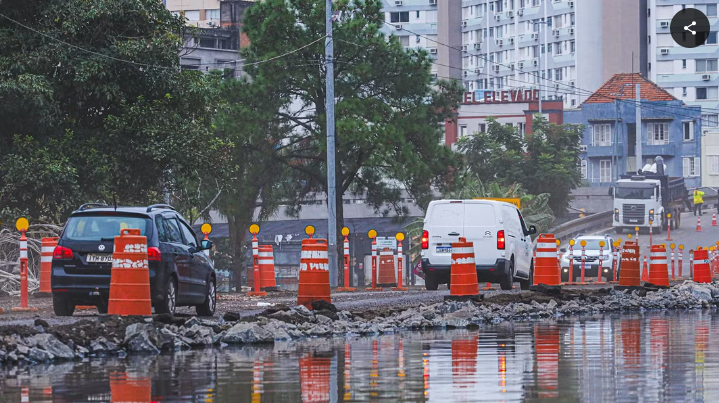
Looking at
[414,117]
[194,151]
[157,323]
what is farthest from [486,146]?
[157,323]

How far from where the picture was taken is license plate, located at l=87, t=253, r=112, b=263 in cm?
1861

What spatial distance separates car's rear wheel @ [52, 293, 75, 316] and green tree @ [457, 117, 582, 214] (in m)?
80.8

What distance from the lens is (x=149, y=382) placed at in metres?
10.6

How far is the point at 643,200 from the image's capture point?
→ 9650 cm

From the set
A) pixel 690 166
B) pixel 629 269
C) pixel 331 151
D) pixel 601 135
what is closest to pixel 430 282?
pixel 629 269

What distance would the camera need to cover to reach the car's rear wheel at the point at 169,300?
18547 mm

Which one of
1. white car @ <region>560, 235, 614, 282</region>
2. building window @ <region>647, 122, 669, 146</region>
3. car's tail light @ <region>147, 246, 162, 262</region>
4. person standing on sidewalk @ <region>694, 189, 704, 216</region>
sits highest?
building window @ <region>647, 122, 669, 146</region>

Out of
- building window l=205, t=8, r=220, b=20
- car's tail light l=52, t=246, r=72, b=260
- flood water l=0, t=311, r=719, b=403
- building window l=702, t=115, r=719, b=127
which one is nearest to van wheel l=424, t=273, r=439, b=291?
car's tail light l=52, t=246, r=72, b=260

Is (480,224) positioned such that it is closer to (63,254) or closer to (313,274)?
(313,274)

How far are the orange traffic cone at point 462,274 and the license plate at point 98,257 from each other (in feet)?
17.6

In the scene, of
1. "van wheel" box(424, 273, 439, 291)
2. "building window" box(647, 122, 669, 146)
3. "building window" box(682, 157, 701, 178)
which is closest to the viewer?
"van wheel" box(424, 273, 439, 291)

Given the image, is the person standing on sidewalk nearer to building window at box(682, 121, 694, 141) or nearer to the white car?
building window at box(682, 121, 694, 141)

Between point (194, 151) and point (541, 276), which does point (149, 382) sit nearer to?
point (541, 276)

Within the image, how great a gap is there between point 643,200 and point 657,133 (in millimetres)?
33754
